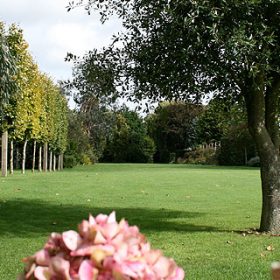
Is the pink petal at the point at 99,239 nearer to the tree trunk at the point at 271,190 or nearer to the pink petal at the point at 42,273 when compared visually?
the pink petal at the point at 42,273

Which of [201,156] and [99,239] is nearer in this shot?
[99,239]

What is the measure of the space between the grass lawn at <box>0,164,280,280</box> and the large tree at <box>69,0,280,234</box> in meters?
1.67

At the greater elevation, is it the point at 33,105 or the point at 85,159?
the point at 33,105

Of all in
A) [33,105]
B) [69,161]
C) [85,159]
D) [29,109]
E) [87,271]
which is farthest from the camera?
[85,159]

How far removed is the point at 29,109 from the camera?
32.7 metres

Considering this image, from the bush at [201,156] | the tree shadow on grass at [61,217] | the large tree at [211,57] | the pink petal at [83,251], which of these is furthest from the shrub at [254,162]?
the pink petal at [83,251]

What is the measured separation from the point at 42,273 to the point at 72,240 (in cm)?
12

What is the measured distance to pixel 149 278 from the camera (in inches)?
58.1

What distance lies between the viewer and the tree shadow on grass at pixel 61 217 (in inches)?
427

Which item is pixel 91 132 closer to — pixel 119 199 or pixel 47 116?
pixel 47 116

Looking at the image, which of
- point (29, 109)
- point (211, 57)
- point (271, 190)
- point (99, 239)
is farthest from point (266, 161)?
point (29, 109)

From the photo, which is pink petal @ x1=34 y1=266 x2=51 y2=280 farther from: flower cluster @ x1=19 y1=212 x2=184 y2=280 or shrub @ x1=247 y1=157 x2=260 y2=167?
shrub @ x1=247 y1=157 x2=260 y2=167

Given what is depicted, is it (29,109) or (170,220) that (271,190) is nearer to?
(170,220)

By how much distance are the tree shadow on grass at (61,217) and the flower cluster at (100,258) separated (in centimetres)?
872
